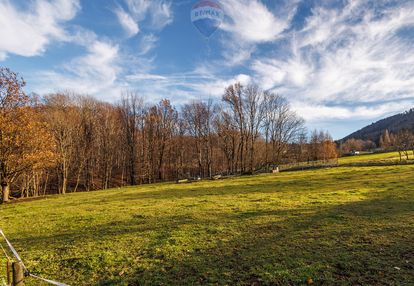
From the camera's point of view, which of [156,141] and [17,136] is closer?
[17,136]

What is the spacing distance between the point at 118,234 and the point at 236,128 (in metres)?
44.8

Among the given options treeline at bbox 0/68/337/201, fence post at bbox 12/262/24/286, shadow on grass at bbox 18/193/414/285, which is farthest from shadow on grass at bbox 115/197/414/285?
treeline at bbox 0/68/337/201

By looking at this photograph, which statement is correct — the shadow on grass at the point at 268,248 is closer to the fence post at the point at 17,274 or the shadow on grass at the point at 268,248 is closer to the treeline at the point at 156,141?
the fence post at the point at 17,274

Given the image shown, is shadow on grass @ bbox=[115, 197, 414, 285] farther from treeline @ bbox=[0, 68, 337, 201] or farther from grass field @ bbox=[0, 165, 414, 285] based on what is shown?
treeline @ bbox=[0, 68, 337, 201]

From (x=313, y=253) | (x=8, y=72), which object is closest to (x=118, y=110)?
(x=8, y=72)

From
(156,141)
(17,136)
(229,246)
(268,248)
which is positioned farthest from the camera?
(156,141)

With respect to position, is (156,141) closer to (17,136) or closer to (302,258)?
(17,136)

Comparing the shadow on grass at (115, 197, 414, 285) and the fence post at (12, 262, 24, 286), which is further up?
the fence post at (12, 262, 24, 286)

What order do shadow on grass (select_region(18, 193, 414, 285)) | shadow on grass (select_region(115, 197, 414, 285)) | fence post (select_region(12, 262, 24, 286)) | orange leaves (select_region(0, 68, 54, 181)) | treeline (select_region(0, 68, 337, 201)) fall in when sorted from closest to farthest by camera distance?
fence post (select_region(12, 262, 24, 286)) < shadow on grass (select_region(115, 197, 414, 285)) < shadow on grass (select_region(18, 193, 414, 285)) < orange leaves (select_region(0, 68, 54, 181)) < treeline (select_region(0, 68, 337, 201))

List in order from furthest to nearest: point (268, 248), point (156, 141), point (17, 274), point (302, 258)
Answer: point (156, 141) < point (268, 248) < point (302, 258) < point (17, 274)

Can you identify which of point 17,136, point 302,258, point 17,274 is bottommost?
point 302,258

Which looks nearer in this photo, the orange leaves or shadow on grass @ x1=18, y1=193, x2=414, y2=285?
shadow on grass @ x1=18, y1=193, x2=414, y2=285

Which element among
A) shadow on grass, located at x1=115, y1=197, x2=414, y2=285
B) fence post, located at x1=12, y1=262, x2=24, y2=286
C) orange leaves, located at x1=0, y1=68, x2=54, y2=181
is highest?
orange leaves, located at x1=0, y1=68, x2=54, y2=181

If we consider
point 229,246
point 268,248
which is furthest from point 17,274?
point 268,248
